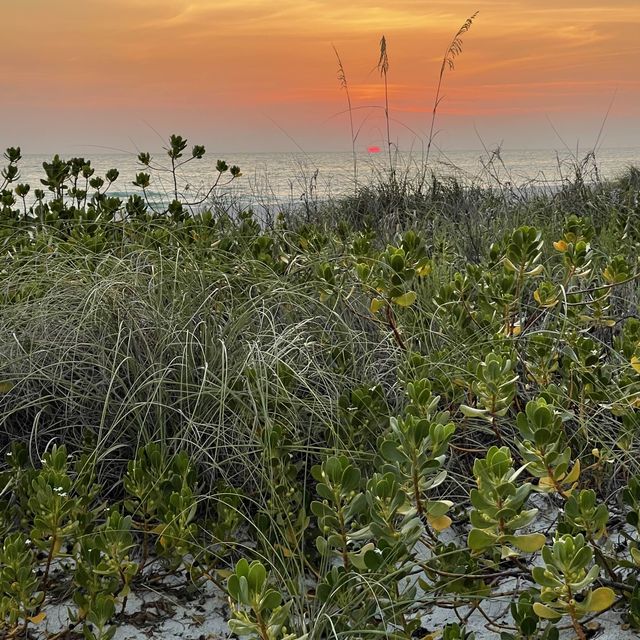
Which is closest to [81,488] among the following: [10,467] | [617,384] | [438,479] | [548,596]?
[10,467]

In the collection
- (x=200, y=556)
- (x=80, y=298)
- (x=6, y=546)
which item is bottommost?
(x=200, y=556)

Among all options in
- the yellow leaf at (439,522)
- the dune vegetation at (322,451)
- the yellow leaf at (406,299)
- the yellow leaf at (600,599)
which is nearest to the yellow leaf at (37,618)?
the dune vegetation at (322,451)

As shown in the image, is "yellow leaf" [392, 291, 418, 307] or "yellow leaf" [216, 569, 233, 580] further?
"yellow leaf" [392, 291, 418, 307]

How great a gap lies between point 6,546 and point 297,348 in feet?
3.58

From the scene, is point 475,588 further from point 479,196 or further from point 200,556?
point 479,196

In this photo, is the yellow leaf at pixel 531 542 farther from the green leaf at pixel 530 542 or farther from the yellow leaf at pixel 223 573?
the yellow leaf at pixel 223 573

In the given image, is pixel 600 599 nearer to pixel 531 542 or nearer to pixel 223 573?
pixel 531 542

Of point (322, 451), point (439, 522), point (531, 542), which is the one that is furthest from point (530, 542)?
point (322, 451)

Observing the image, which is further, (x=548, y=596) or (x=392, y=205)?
(x=392, y=205)

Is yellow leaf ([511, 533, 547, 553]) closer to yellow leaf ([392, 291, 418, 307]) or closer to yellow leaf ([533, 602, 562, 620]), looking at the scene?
yellow leaf ([533, 602, 562, 620])

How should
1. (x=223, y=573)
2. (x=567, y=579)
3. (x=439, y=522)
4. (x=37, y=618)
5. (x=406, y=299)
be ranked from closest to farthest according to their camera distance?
(x=567, y=579) < (x=439, y=522) < (x=37, y=618) < (x=223, y=573) < (x=406, y=299)

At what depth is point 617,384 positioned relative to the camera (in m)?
2.59

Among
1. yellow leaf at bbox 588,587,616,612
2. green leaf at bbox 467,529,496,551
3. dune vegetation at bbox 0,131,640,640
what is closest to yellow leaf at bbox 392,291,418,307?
dune vegetation at bbox 0,131,640,640

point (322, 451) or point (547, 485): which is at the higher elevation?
point (547, 485)
